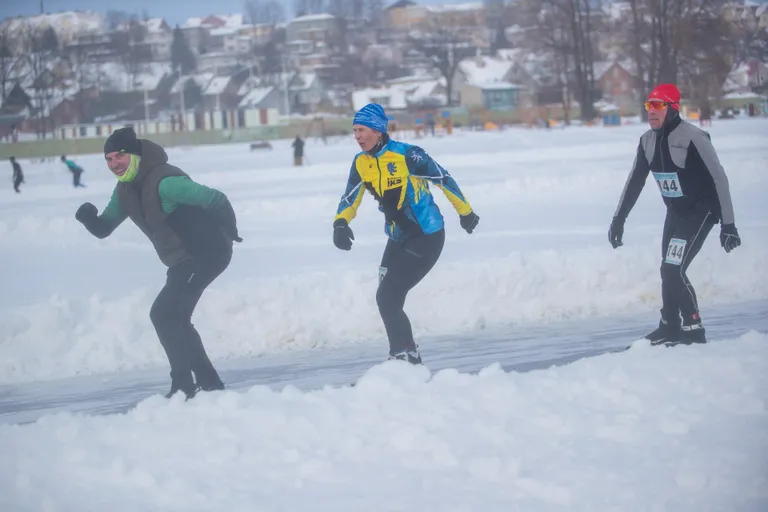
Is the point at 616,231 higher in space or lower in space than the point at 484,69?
lower

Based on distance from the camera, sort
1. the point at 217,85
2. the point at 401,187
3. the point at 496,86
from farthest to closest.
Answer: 1. the point at 496,86
2. the point at 217,85
3. the point at 401,187

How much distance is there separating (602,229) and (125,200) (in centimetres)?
944

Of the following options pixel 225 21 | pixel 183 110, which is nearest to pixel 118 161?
pixel 183 110

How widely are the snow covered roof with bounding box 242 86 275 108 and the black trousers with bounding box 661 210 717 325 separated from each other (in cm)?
7837

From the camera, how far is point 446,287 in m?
8.82

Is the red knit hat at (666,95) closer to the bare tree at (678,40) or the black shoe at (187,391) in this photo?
the black shoe at (187,391)

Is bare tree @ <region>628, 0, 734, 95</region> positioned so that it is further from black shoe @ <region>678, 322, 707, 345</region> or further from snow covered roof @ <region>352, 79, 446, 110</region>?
snow covered roof @ <region>352, 79, 446, 110</region>

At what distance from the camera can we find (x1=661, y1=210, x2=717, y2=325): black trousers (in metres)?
5.92

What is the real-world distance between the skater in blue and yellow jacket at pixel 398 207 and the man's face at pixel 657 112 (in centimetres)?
123

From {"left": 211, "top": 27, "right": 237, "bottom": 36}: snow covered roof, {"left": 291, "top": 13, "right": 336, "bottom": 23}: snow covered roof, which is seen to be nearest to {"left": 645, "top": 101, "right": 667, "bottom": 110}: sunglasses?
{"left": 211, "top": 27, "right": 237, "bottom": 36}: snow covered roof

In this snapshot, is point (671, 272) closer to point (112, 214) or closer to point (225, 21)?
point (112, 214)

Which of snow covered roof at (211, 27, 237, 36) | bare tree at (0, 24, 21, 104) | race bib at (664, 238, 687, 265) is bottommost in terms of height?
race bib at (664, 238, 687, 265)

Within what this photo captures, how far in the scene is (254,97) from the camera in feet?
275

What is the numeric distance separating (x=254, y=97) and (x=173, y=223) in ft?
264
